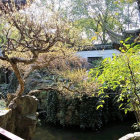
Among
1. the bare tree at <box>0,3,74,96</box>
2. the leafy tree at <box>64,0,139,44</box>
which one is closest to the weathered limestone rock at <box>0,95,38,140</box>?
the bare tree at <box>0,3,74,96</box>

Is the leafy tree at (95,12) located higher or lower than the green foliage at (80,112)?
higher

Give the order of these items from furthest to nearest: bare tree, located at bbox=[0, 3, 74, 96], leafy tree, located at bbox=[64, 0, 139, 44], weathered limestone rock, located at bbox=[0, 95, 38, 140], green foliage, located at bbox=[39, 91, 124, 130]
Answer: leafy tree, located at bbox=[64, 0, 139, 44]
green foliage, located at bbox=[39, 91, 124, 130]
weathered limestone rock, located at bbox=[0, 95, 38, 140]
bare tree, located at bbox=[0, 3, 74, 96]

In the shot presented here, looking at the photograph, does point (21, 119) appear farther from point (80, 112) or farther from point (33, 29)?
point (80, 112)

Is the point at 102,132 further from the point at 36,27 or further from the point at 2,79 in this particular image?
the point at 2,79

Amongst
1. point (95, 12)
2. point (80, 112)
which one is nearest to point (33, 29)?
point (80, 112)

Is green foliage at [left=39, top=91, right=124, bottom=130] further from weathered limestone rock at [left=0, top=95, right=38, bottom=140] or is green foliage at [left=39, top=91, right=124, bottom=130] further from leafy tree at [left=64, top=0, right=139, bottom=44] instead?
leafy tree at [left=64, top=0, right=139, bottom=44]

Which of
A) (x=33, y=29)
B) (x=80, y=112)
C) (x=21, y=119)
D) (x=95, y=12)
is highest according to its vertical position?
(x=95, y=12)

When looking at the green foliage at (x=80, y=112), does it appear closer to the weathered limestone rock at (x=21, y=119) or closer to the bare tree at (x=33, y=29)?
the weathered limestone rock at (x=21, y=119)

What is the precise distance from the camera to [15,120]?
479 centimetres

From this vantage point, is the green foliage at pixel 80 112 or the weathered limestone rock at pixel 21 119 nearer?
the weathered limestone rock at pixel 21 119

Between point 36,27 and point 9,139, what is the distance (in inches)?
152

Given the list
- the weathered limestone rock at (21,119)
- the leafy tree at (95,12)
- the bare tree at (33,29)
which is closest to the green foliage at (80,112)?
the weathered limestone rock at (21,119)

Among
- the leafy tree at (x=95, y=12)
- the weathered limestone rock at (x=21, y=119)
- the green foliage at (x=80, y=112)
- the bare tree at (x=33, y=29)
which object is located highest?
the leafy tree at (x=95, y=12)

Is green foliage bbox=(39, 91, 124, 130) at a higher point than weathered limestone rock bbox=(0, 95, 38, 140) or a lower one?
lower
